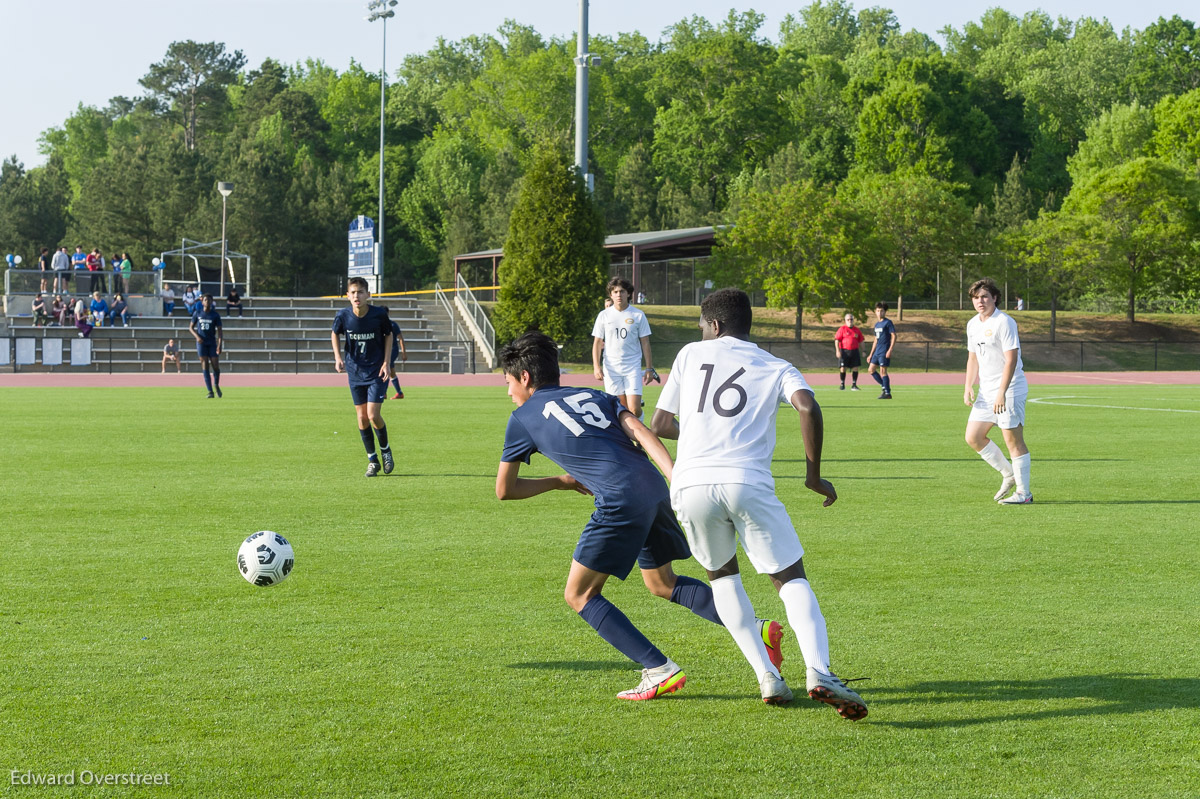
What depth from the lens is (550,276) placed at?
42500 mm

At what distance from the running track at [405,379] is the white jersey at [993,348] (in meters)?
21.3

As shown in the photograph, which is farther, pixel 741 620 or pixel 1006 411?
pixel 1006 411

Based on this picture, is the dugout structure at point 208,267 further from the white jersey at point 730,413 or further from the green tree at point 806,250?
the white jersey at point 730,413

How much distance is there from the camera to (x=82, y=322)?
3953 centimetres

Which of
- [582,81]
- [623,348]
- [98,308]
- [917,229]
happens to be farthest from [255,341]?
[623,348]

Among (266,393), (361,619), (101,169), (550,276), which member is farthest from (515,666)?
(101,169)

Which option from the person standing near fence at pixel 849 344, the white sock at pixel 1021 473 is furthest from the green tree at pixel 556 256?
the white sock at pixel 1021 473

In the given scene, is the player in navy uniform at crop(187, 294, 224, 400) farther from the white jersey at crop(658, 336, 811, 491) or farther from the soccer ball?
the white jersey at crop(658, 336, 811, 491)

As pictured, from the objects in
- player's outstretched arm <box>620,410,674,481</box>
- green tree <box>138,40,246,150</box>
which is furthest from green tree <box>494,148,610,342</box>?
green tree <box>138,40,246,150</box>

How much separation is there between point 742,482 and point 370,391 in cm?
826

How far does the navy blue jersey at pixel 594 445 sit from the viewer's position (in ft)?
15.7

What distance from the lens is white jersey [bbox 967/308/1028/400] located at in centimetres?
1036

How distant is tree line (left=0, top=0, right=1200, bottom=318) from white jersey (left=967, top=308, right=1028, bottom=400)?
38.6 meters

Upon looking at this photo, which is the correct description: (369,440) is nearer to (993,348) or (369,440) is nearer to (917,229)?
(993,348)
